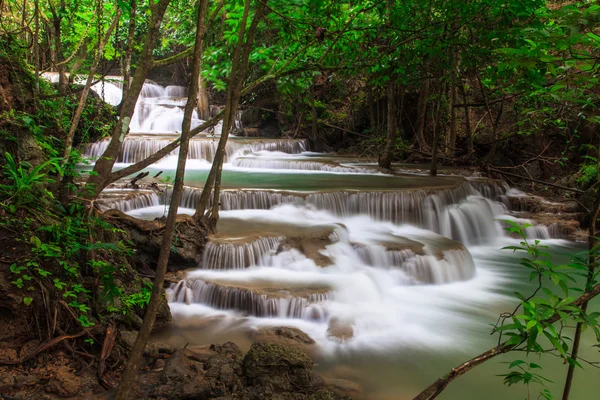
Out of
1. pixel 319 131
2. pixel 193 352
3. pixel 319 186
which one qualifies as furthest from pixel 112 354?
pixel 319 131

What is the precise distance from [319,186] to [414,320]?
17.6 ft

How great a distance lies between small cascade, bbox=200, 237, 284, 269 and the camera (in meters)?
6.47

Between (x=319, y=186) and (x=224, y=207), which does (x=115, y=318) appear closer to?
(x=224, y=207)

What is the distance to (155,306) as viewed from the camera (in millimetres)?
2451

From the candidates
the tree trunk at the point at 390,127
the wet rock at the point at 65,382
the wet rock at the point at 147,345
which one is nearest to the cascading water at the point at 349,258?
the tree trunk at the point at 390,127

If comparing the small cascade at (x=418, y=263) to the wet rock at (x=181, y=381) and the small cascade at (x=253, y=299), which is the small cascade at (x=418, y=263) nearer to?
the small cascade at (x=253, y=299)

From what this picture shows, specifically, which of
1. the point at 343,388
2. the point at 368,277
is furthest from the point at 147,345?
the point at 368,277

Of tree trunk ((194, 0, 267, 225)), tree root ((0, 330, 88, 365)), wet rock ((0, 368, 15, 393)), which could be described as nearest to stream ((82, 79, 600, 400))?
tree trunk ((194, 0, 267, 225))

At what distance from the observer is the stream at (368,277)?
16.0ft

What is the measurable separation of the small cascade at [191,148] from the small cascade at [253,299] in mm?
7287

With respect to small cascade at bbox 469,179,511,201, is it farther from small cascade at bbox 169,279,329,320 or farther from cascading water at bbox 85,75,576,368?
small cascade at bbox 169,279,329,320

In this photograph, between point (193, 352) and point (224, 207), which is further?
point (224, 207)

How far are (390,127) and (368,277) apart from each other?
6665mm

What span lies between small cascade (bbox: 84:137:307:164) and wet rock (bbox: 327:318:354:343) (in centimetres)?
837
